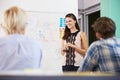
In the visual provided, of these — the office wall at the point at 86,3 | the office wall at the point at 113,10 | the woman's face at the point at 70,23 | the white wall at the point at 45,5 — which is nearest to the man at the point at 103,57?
the woman's face at the point at 70,23

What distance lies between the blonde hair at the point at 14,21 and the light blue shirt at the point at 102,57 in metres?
0.50

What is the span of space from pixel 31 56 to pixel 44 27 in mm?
2945

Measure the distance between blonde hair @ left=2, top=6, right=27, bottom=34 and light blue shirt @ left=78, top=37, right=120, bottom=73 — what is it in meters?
0.50

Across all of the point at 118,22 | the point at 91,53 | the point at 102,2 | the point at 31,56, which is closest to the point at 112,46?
the point at 91,53

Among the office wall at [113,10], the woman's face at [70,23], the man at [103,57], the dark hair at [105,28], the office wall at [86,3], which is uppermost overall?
the office wall at [86,3]

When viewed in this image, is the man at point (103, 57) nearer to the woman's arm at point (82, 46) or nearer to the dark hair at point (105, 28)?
the dark hair at point (105, 28)

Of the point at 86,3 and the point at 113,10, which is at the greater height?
the point at 86,3

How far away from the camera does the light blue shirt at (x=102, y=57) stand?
1.85m

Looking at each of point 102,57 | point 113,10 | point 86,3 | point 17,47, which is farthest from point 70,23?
point 86,3

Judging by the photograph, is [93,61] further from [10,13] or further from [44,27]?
[44,27]

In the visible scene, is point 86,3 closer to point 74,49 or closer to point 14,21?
point 74,49

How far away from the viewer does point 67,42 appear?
3350 millimetres

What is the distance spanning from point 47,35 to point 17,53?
2943 mm

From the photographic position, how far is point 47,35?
4.68m
